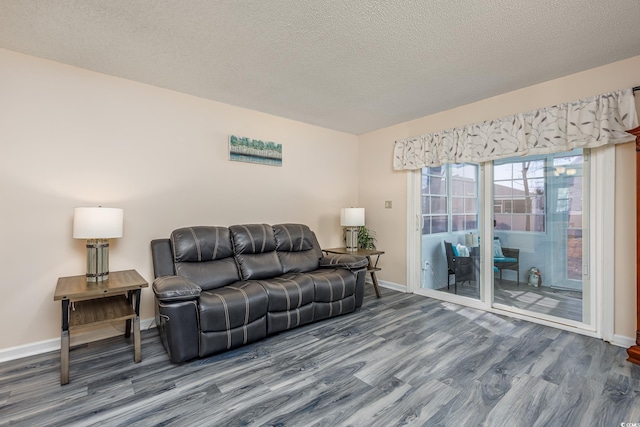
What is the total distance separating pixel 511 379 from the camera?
2.06 metres

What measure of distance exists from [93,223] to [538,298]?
4213 mm

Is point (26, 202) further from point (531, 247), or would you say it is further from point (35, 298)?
point (531, 247)

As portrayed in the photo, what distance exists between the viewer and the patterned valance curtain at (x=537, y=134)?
2502 millimetres

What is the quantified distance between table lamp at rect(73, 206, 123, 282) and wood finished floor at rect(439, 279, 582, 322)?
3805mm

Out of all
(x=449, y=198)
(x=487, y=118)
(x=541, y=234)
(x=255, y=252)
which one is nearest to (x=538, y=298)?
(x=541, y=234)

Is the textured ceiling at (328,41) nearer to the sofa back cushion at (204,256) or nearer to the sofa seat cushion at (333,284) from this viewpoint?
the sofa back cushion at (204,256)

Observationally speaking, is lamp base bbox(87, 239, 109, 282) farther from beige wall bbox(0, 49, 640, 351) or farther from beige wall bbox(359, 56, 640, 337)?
beige wall bbox(359, 56, 640, 337)

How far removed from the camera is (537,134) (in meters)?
2.93

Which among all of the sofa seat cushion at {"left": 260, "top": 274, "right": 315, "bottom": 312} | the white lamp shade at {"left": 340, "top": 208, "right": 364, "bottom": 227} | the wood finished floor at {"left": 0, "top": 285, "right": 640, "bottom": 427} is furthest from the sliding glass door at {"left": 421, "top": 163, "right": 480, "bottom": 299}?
the sofa seat cushion at {"left": 260, "top": 274, "right": 315, "bottom": 312}

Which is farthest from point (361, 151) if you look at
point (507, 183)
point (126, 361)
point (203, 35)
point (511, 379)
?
point (126, 361)

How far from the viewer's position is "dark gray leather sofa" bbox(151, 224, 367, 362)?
7.46ft

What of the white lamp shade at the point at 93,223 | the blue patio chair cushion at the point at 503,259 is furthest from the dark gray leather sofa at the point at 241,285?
the blue patio chair cushion at the point at 503,259

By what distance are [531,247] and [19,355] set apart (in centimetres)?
476

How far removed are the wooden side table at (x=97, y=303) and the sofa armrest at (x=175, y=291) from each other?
0.38 ft
